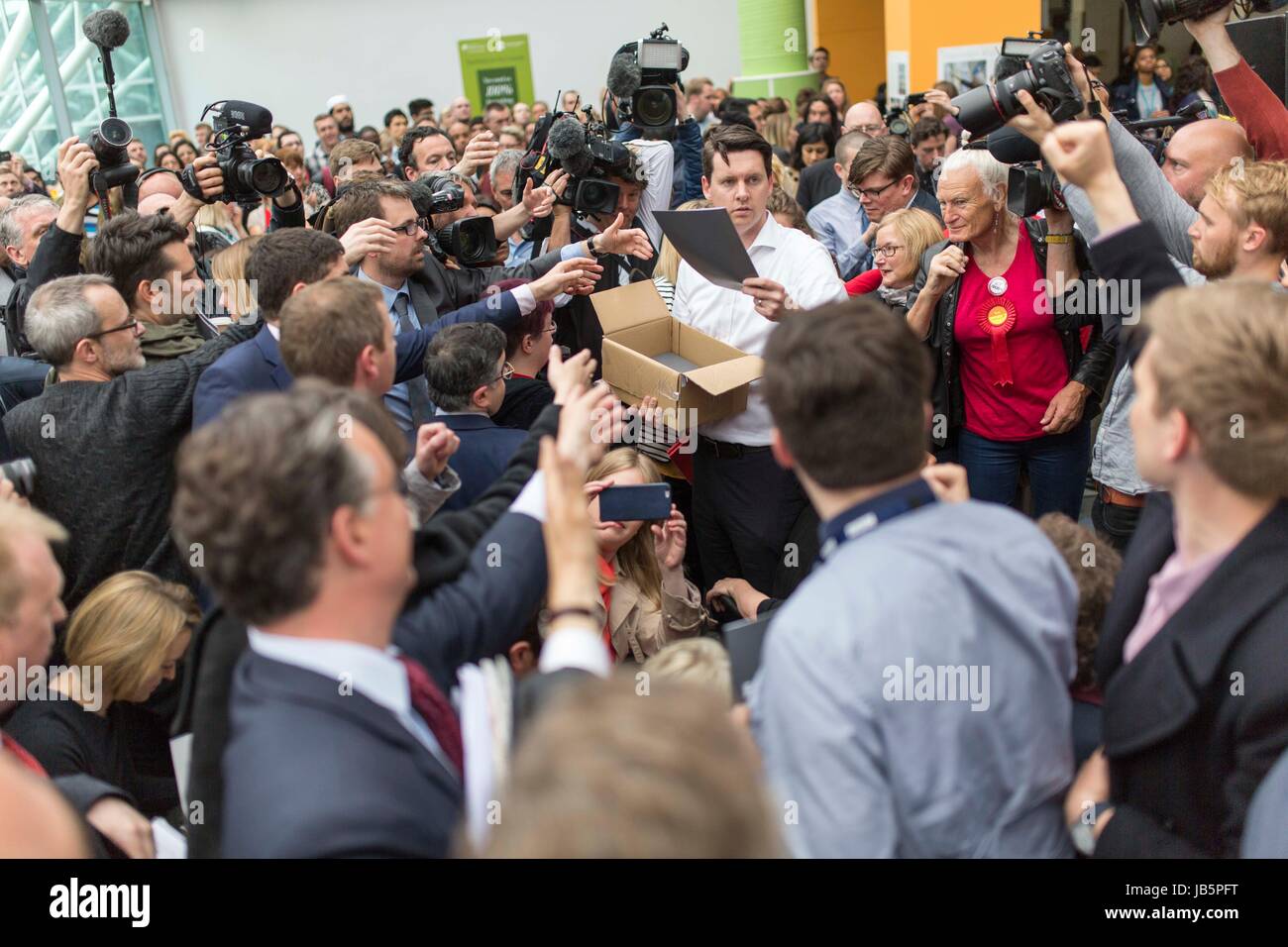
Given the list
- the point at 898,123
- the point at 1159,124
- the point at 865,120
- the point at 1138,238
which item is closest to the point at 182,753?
the point at 1138,238

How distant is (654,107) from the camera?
4.21 m

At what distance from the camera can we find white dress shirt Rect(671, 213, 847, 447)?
3133 millimetres

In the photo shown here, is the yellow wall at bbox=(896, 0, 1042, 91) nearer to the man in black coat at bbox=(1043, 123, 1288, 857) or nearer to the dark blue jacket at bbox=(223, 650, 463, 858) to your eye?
the man in black coat at bbox=(1043, 123, 1288, 857)

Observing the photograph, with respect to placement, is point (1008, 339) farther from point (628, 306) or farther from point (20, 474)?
point (20, 474)

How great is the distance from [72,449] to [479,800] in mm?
1925

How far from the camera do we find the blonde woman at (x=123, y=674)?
2234 mm

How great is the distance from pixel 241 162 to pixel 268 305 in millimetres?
1204

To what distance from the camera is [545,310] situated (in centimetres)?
329

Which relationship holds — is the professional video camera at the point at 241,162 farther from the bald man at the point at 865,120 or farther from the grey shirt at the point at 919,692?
the bald man at the point at 865,120

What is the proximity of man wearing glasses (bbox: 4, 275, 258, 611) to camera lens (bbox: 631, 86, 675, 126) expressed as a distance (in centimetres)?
213

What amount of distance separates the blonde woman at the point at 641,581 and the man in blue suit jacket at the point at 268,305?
2.69 ft

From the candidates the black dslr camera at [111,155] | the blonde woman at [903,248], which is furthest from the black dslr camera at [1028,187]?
the black dslr camera at [111,155]
